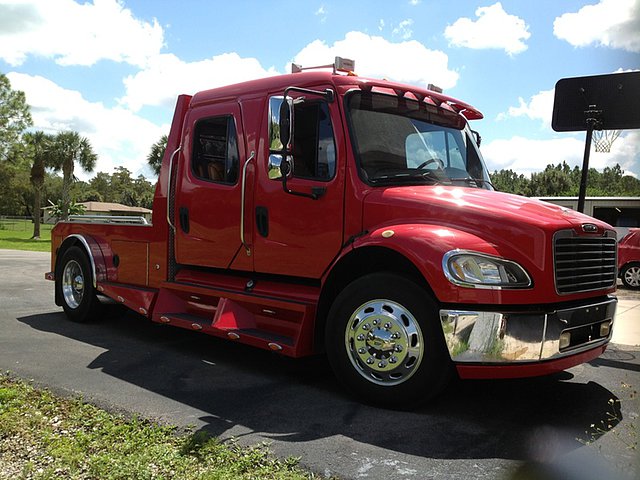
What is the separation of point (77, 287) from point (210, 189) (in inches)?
117

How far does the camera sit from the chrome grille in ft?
13.1

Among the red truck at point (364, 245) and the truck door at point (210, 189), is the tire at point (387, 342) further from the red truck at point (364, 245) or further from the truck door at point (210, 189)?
the truck door at point (210, 189)

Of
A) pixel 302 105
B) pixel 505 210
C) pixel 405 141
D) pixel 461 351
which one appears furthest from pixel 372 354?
pixel 302 105

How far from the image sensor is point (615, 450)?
3.56 metres

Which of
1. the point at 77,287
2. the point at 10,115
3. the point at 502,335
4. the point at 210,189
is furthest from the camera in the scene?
the point at 10,115

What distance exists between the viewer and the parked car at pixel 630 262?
14.3 meters

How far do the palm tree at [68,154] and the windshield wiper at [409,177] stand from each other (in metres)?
40.8

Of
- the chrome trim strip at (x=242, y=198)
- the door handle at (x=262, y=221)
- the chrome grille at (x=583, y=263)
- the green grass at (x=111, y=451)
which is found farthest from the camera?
the chrome trim strip at (x=242, y=198)

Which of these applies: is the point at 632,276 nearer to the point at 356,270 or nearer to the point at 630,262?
the point at 630,262

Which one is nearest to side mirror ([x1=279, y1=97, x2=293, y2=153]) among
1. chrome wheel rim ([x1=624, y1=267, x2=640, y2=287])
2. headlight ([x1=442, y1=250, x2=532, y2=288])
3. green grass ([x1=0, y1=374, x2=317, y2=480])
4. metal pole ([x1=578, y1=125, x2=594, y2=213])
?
headlight ([x1=442, y1=250, x2=532, y2=288])

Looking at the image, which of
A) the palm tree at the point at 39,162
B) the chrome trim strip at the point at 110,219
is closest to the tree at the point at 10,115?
the palm tree at the point at 39,162

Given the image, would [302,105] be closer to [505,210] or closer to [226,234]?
[226,234]

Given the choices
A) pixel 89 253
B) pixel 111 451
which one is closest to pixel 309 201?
pixel 111 451

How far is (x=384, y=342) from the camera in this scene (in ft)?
13.8
